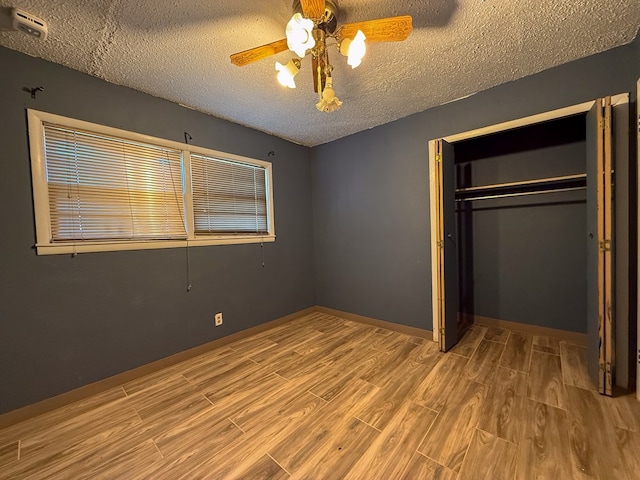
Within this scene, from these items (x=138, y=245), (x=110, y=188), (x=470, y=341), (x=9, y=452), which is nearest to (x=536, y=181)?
(x=470, y=341)

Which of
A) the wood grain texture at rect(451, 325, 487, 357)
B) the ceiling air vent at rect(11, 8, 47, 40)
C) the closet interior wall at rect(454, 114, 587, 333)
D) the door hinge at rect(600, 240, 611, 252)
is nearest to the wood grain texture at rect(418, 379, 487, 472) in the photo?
the wood grain texture at rect(451, 325, 487, 357)

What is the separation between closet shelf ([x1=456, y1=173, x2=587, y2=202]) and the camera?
7.75 ft

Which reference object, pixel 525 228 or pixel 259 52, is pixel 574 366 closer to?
pixel 525 228

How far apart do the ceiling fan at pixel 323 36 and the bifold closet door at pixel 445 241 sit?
136cm

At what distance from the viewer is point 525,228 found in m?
2.73

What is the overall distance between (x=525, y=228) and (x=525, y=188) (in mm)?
428

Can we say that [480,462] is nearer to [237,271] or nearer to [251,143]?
[237,271]

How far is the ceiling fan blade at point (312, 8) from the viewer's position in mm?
1103

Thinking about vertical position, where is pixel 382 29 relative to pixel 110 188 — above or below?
above

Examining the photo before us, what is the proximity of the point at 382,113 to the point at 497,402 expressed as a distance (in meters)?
2.71

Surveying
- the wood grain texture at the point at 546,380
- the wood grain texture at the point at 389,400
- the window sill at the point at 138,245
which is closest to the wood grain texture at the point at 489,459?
the wood grain texture at the point at 389,400

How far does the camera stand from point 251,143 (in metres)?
3.00

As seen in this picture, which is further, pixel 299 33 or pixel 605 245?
pixel 605 245

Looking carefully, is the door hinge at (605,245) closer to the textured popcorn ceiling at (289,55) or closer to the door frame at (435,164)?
the door frame at (435,164)
